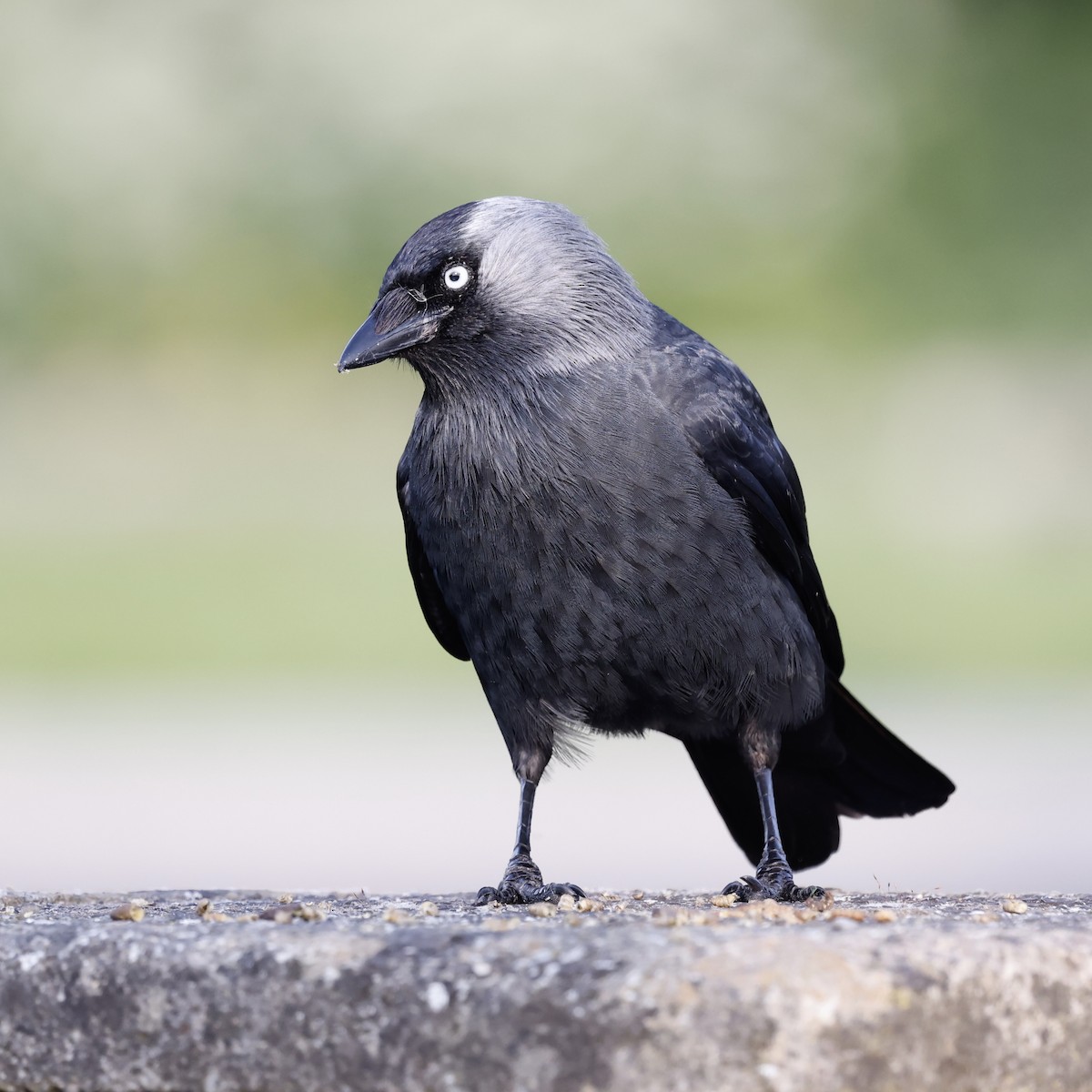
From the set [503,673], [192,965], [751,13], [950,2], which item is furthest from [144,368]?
[192,965]

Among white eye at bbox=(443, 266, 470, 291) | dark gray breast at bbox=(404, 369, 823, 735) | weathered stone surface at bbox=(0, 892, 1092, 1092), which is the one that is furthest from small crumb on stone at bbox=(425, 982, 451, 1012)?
white eye at bbox=(443, 266, 470, 291)

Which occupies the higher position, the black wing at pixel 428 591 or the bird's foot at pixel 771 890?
the black wing at pixel 428 591

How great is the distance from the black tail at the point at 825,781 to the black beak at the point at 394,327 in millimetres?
1052

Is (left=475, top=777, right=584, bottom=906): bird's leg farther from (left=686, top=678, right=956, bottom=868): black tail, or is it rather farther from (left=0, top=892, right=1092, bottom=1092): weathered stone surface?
(left=0, top=892, right=1092, bottom=1092): weathered stone surface

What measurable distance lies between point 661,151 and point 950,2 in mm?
3750

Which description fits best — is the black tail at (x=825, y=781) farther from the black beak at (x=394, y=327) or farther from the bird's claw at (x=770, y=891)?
the black beak at (x=394, y=327)

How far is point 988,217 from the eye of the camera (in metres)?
17.0

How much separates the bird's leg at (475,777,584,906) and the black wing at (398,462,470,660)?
38 cm

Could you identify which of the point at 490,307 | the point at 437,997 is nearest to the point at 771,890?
the point at 490,307

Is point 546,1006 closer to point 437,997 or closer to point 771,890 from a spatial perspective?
point 437,997

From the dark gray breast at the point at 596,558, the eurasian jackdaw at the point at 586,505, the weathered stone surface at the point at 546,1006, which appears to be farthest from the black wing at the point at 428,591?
the weathered stone surface at the point at 546,1006

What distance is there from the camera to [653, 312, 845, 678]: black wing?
9.73 feet

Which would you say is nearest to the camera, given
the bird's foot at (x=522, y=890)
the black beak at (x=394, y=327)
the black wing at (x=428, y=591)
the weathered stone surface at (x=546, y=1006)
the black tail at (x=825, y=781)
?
the weathered stone surface at (x=546, y=1006)

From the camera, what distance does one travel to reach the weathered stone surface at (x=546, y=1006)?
1.48 m
